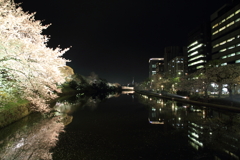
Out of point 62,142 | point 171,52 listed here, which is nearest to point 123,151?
point 62,142

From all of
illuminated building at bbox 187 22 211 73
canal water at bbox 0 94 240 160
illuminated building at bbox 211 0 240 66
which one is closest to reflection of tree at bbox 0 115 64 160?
canal water at bbox 0 94 240 160

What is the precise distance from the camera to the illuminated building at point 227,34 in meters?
64.9

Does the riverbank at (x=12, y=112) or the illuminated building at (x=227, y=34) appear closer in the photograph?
the riverbank at (x=12, y=112)

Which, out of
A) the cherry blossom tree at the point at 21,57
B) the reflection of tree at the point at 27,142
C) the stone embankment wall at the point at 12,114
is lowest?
the reflection of tree at the point at 27,142

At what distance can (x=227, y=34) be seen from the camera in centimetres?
7006

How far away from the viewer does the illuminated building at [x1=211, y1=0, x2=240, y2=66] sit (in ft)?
213

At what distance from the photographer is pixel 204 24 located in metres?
98.1

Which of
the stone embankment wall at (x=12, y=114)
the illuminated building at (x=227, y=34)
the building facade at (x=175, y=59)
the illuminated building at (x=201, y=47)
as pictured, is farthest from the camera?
the building facade at (x=175, y=59)

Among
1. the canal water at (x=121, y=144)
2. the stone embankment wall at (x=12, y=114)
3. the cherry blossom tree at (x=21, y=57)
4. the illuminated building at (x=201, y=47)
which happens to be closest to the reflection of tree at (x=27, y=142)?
the canal water at (x=121, y=144)

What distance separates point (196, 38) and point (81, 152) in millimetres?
109851

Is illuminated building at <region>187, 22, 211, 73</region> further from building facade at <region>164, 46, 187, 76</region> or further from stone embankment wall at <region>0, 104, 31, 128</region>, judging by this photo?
stone embankment wall at <region>0, 104, 31, 128</region>

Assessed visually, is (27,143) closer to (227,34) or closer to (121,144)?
(121,144)

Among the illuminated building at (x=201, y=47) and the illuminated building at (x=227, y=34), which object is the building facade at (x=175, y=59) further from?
the illuminated building at (x=227, y=34)

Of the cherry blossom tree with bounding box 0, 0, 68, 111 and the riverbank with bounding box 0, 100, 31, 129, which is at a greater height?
the cherry blossom tree with bounding box 0, 0, 68, 111
